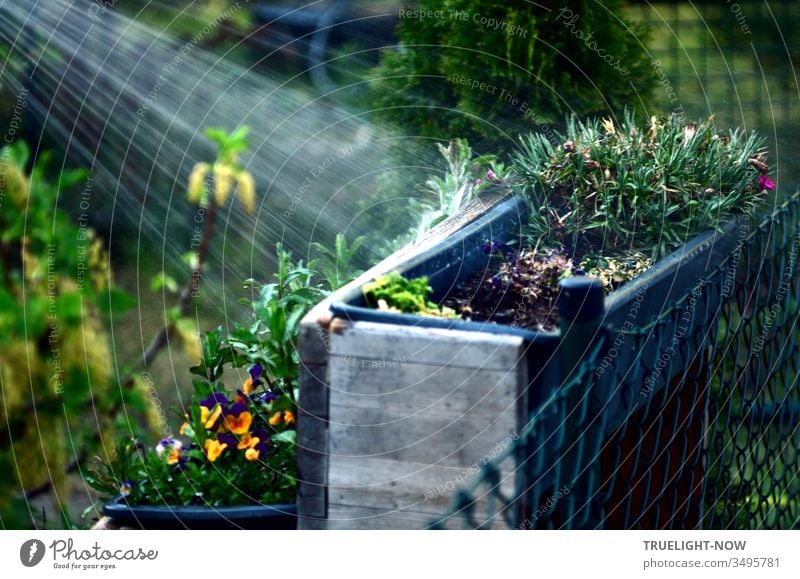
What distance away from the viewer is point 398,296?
146 centimetres

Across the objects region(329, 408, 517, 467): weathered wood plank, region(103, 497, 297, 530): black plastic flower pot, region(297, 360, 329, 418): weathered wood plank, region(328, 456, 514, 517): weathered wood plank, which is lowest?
region(103, 497, 297, 530): black plastic flower pot

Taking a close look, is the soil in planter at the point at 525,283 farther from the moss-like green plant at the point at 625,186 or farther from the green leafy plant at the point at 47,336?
the green leafy plant at the point at 47,336

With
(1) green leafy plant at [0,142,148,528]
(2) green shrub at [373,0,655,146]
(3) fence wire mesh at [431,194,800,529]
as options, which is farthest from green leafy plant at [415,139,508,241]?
(1) green leafy plant at [0,142,148,528]

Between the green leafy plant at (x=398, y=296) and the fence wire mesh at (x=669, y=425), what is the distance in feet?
0.78

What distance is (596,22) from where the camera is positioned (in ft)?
5.69

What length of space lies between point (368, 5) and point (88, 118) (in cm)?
53

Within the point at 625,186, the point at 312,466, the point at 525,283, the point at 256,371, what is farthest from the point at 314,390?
the point at 625,186

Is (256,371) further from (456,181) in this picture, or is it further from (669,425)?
(669,425)

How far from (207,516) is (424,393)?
40 cm

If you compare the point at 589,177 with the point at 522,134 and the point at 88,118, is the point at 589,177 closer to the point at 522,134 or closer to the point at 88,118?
the point at 522,134

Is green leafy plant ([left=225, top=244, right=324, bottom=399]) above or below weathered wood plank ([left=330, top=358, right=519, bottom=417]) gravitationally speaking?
above

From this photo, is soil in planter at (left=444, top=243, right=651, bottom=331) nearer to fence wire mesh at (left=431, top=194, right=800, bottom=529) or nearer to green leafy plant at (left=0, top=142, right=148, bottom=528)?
fence wire mesh at (left=431, top=194, right=800, bottom=529)

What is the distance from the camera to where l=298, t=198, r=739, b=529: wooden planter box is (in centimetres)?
132
